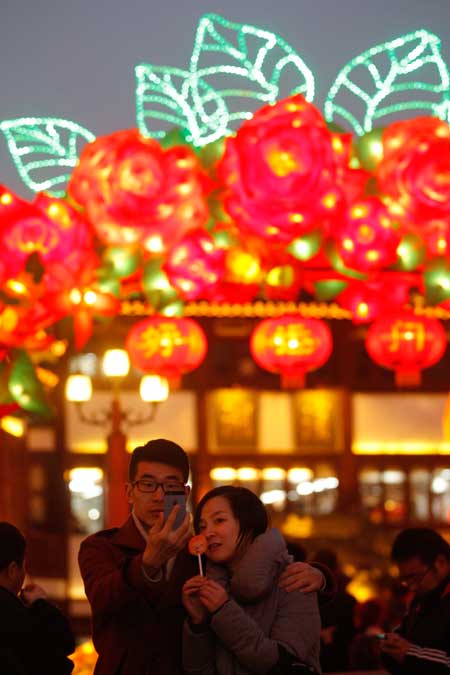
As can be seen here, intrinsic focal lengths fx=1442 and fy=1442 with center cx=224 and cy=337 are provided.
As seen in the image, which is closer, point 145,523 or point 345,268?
point 145,523

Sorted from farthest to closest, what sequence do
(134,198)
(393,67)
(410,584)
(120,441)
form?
(120,441), (393,67), (134,198), (410,584)

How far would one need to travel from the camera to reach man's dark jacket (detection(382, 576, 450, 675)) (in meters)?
5.50

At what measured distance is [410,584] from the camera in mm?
5785

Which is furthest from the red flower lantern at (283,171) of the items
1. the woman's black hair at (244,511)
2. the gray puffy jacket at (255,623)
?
the gray puffy jacket at (255,623)

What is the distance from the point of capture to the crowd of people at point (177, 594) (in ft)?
13.7

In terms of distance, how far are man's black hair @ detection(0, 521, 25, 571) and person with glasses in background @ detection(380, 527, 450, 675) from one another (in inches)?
64.5

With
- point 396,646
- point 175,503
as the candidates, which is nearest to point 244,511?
point 175,503

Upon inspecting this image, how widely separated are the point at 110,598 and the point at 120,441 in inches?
378

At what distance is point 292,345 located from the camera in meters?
13.2

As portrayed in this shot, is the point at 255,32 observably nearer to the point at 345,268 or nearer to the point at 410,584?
the point at 345,268

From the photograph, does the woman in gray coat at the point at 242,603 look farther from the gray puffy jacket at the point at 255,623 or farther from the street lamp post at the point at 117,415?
the street lamp post at the point at 117,415

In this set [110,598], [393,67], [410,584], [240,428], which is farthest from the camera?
[240,428]

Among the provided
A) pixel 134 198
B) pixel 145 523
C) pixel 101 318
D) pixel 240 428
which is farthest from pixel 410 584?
pixel 240 428

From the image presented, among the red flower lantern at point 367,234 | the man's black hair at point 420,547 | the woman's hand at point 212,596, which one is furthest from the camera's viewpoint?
the red flower lantern at point 367,234
